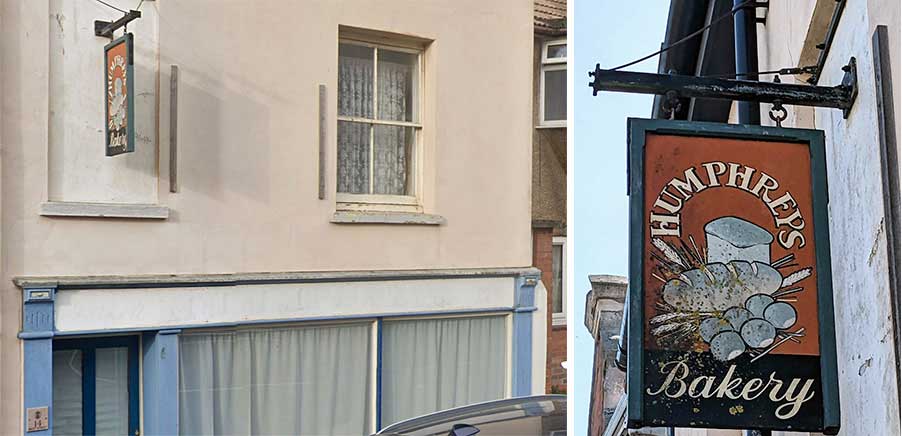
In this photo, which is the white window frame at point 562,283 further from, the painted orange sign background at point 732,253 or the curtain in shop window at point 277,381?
the painted orange sign background at point 732,253

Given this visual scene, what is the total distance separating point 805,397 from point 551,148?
9383 millimetres

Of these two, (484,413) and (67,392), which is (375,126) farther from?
(67,392)

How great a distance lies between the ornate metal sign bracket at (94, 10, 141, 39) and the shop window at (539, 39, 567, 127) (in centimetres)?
496

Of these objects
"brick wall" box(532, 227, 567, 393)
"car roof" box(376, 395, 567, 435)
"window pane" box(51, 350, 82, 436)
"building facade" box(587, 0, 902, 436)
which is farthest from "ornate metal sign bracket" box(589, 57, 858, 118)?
"brick wall" box(532, 227, 567, 393)

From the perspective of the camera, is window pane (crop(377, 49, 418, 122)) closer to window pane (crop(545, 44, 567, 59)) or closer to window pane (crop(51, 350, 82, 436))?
window pane (crop(545, 44, 567, 59))

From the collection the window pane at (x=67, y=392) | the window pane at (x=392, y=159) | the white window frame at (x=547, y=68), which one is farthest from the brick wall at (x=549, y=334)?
the window pane at (x=67, y=392)

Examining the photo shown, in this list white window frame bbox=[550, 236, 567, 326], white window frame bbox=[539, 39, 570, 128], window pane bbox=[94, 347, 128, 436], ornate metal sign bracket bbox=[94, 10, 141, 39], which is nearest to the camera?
ornate metal sign bracket bbox=[94, 10, 141, 39]

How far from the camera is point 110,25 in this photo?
757 cm

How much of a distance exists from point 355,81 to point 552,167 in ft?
10.3

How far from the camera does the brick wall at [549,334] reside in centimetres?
1047

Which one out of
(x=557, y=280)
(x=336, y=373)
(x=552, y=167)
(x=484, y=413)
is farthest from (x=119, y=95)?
(x=557, y=280)

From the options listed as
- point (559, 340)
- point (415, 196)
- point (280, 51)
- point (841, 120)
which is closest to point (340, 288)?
point (415, 196)

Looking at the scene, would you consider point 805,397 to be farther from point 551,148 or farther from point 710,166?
point 551,148

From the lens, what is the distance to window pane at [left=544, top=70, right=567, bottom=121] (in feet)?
36.8
